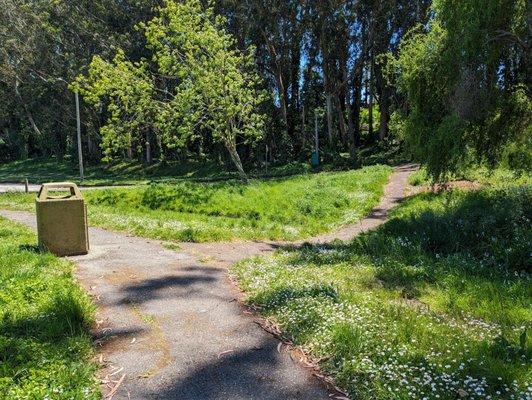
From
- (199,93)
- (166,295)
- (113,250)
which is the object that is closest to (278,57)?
(199,93)

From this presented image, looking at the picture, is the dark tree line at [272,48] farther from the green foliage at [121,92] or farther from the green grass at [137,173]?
the green foliage at [121,92]

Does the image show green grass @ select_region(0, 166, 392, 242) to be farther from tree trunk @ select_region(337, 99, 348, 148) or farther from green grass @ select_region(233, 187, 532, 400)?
tree trunk @ select_region(337, 99, 348, 148)

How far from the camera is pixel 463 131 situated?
12.8m

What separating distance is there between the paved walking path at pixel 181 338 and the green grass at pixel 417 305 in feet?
1.24

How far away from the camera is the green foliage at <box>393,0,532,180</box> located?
12180mm

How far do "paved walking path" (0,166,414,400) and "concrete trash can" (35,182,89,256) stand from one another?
1.37 ft

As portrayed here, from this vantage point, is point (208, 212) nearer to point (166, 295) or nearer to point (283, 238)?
point (283, 238)

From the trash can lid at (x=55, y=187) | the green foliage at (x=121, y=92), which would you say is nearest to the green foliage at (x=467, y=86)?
the trash can lid at (x=55, y=187)

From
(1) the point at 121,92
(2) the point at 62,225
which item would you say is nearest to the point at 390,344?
(2) the point at 62,225

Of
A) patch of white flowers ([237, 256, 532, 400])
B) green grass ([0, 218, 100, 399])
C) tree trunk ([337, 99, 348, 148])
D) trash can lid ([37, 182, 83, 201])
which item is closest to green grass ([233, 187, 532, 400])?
patch of white flowers ([237, 256, 532, 400])

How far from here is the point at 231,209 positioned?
1627cm

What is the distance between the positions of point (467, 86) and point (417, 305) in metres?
8.18

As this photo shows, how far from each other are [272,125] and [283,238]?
29429 mm

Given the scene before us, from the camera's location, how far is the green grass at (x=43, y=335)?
376cm
